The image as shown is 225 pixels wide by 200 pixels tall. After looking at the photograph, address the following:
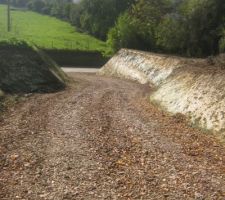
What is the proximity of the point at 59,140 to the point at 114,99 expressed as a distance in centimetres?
989

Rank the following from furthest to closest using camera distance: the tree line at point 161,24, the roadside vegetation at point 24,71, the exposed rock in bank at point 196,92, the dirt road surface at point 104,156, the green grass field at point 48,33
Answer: the green grass field at point 48,33
the tree line at point 161,24
the roadside vegetation at point 24,71
the exposed rock in bank at point 196,92
the dirt road surface at point 104,156

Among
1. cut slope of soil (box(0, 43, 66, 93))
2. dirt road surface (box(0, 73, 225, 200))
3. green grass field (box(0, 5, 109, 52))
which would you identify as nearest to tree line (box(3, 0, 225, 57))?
green grass field (box(0, 5, 109, 52))

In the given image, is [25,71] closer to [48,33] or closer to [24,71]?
[24,71]

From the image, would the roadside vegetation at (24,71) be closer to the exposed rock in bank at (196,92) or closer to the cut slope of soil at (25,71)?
the cut slope of soil at (25,71)

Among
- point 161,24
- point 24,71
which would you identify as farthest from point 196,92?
point 161,24

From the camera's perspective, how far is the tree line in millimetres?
39531

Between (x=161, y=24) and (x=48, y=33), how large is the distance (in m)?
39.5

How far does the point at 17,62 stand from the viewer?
28750 millimetres

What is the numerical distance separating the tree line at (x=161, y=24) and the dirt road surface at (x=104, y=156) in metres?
19.6

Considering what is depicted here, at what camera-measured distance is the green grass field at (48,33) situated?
228 feet

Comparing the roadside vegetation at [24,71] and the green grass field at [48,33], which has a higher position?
the roadside vegetation at [24,71]

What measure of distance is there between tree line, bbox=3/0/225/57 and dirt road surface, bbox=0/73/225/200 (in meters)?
19.6

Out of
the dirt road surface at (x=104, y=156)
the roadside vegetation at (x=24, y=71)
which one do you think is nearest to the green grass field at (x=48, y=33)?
the roadside vegetation at (x=24, y=71)

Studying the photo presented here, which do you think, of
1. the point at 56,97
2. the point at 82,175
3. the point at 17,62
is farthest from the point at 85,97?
the point at 82,175
